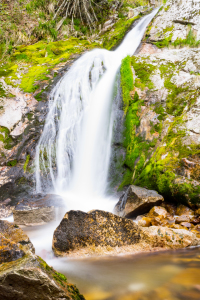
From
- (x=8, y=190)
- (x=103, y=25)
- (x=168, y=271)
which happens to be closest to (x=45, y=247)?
(x=168, y=271)

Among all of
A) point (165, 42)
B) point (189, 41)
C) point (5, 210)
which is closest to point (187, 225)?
point (5, 210)

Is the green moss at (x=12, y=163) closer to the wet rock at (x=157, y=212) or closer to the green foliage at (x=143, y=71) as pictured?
the wet rock at (x=157, y=212)

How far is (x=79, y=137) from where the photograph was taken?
8500mm

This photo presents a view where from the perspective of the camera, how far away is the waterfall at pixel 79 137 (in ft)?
23.9

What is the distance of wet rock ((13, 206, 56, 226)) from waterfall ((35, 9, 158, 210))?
74 centimetres

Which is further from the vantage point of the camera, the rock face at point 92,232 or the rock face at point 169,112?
the rock face at point 169,112

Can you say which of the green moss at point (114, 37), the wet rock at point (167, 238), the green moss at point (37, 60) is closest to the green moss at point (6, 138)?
the green moss at point (37, 60)

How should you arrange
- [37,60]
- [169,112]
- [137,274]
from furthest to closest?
1. [37,60]
2. [169,112]
3. [137,274]

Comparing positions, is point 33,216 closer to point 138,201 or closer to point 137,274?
point 138,201

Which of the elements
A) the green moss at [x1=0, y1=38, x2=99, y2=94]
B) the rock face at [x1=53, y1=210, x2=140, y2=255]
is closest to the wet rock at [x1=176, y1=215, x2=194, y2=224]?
the rock face at [x1=53, y1=210, x2=140, y2=255]

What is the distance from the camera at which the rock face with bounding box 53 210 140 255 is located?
345 cm

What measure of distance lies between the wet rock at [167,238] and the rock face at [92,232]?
0.61ft

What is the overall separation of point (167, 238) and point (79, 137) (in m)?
5.55

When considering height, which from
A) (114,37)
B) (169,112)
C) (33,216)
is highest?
(114,37)
